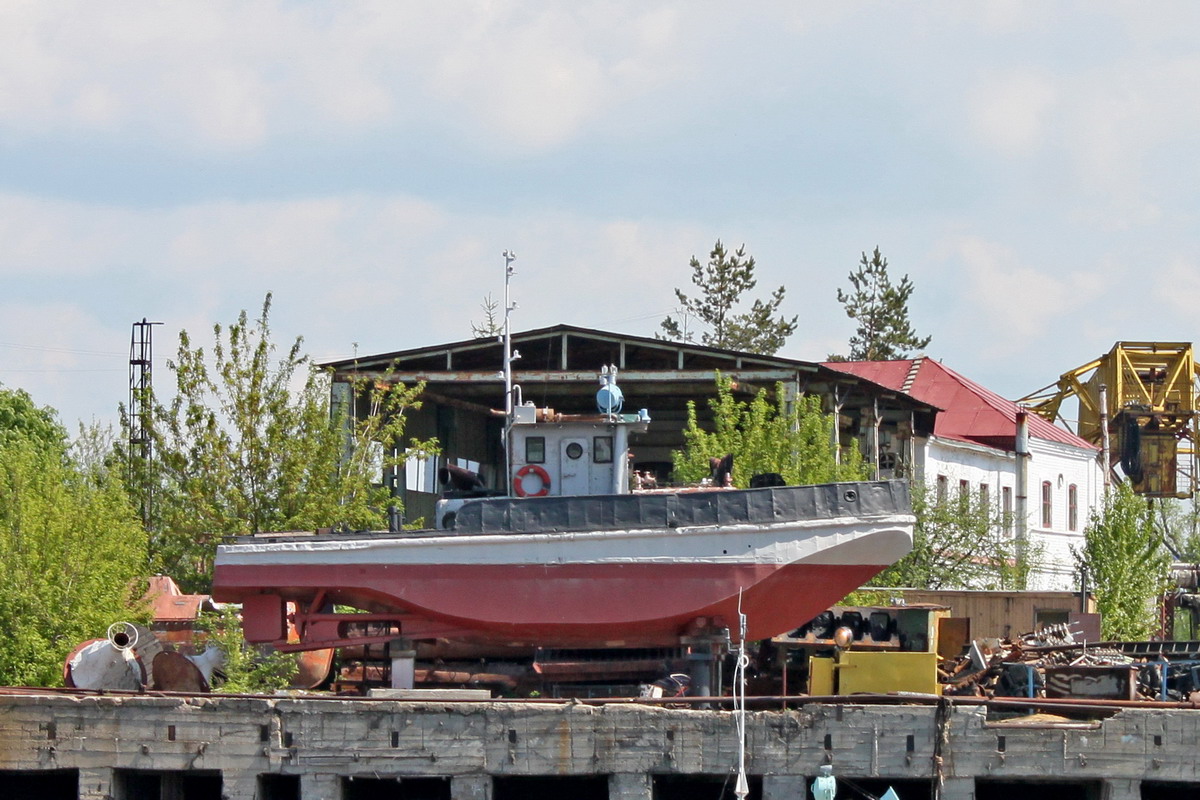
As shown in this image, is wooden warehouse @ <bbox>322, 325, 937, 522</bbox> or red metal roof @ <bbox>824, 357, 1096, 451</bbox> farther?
red metal roof @ <bbox>824, 357, 1096, 451</bbox>

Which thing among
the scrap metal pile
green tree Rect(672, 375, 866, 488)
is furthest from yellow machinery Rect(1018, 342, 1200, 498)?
the scrap metal pile

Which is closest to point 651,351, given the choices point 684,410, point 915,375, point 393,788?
point 684,410

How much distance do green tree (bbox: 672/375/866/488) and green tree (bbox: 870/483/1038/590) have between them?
3495 mm

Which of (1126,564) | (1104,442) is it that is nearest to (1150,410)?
(1104,442)

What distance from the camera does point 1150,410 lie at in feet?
162

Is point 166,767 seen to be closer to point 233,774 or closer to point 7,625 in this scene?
point 233,774

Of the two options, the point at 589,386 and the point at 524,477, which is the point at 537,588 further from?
the point at 589,386

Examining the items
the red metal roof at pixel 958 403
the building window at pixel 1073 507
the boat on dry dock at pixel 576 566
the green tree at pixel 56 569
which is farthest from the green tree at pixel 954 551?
the green tree at pixel 56 569

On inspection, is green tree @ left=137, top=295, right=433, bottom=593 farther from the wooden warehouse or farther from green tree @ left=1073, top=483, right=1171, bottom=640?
green tree @ left=1073, top=483, right=1171, bottom=640

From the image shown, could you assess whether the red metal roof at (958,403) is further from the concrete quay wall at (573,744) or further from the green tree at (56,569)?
the concrete quay wall at (573,744)

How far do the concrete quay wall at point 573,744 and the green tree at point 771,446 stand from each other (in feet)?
43.2

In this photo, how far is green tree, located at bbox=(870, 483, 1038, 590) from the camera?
105 feet

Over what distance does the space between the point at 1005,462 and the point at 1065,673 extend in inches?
997

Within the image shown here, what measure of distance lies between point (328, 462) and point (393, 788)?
10.2m
